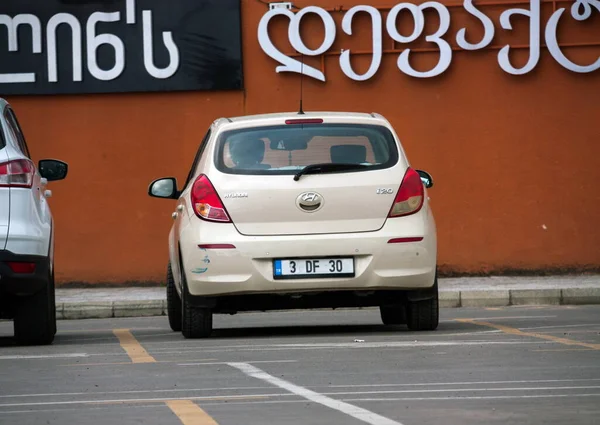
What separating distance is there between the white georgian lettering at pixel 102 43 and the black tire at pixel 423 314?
9.25 meters

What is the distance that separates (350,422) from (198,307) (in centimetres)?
484

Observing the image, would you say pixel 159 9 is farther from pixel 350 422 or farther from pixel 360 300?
pixel 350 422

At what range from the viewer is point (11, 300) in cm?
1055

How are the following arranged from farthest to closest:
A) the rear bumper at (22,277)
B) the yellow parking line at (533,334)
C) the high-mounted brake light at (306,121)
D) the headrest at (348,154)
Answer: the high-mounted brake light at (306,121) → the headrest at (348,154) → the rear bumper at (22,277) → the yellow parking line at (533,334)

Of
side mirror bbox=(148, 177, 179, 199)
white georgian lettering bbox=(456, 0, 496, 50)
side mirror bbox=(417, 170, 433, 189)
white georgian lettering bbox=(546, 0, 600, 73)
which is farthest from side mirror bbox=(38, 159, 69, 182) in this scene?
white georgian lettering bbox=(546, 0, 600, 73)

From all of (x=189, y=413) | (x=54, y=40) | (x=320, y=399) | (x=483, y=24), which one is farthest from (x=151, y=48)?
(x=189, y=413)

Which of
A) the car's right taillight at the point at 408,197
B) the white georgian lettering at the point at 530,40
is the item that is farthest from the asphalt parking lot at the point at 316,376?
the white georgian lettering at the point at 530,40

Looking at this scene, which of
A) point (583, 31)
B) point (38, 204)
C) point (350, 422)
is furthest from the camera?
point (583, 31)

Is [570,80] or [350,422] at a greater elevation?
[570,80]

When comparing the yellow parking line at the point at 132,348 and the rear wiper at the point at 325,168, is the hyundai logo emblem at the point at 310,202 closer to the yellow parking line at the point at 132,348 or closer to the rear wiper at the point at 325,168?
the rear wiper at the point at 325,168

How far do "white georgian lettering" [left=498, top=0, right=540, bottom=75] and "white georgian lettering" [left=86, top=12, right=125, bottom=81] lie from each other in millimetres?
4790

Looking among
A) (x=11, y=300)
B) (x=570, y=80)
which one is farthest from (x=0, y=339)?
(x=570, y=80)

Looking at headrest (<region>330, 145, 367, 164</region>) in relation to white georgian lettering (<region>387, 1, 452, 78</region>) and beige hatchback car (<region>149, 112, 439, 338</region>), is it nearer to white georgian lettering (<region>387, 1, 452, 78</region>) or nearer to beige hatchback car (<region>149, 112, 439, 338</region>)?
beige hatchback car (<region>149, 112, 439, 338</region>)

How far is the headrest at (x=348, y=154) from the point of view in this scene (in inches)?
423
